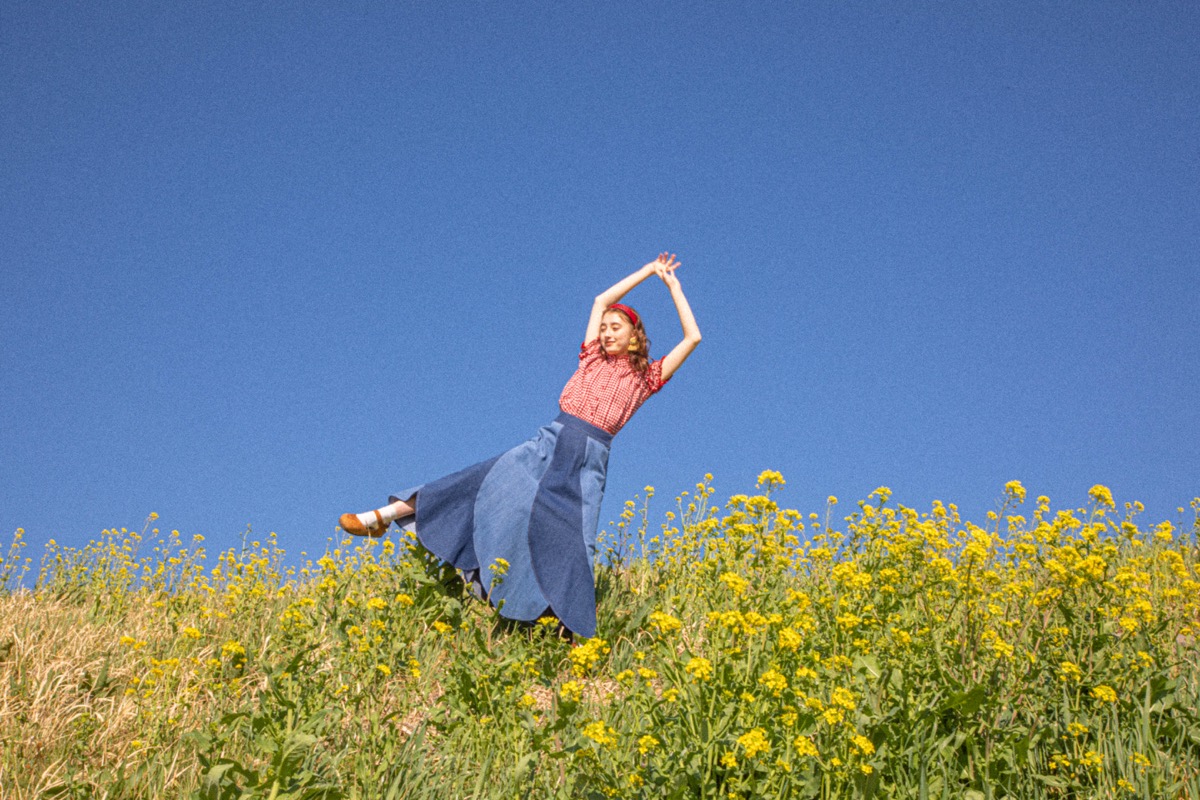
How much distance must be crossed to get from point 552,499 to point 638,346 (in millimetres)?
1423

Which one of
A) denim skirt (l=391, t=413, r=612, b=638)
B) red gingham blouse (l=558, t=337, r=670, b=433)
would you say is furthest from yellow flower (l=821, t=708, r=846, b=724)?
red gingham blouse (l=558, t=337, r=670, b=433)

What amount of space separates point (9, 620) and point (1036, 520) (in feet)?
21.5

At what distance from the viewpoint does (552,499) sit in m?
6.32

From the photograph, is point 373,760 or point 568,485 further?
point 568,485

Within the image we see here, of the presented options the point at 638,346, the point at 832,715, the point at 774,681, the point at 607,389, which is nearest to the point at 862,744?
the point at 832,715

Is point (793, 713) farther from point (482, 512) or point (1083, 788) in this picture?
point (482, 512)

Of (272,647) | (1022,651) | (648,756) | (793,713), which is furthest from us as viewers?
(272,647)

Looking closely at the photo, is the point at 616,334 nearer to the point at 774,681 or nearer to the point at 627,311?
the point at 627,311

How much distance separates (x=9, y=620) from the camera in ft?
18.3

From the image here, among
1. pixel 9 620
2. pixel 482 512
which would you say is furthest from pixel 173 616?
pixel 482 512

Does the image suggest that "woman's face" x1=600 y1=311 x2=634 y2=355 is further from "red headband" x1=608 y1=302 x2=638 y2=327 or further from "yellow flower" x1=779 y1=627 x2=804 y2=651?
"yellow flower" x1=779 y1=627 x2=804 y2=651

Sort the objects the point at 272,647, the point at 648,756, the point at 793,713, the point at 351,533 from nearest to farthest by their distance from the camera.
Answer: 1. the point at 793,713
2. the point at 648,756
3. the point at 272,647
4. the point at 351,533

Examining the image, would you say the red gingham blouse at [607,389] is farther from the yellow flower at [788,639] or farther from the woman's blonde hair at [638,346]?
the yellow flower at [788,639]

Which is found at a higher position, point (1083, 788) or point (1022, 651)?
point (1022, 651)
